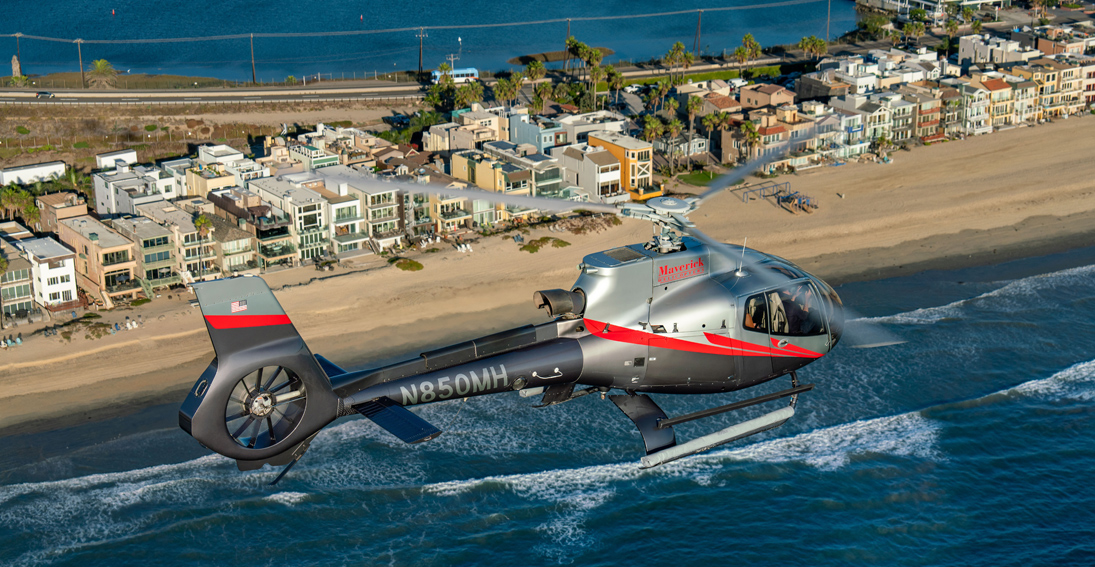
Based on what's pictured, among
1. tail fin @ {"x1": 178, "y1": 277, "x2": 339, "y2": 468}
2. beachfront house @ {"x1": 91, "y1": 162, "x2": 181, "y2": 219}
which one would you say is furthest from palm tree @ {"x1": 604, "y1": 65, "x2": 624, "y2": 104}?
tail fin @ {"x1": 178, "y1": 277, "x2": 339, "y2": 468}

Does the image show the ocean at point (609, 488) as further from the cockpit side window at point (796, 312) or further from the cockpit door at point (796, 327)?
the cockpit side window at point (796, 312)

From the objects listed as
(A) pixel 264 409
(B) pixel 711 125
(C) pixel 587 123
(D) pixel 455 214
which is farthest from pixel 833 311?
(B) pixel 711 125

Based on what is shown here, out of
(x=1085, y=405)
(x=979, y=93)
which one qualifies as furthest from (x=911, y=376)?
(x=979, y=93)

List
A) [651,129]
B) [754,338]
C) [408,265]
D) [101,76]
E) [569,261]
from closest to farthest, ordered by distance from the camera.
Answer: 1. [754,338]
2. [408,265]
3. [569,261]
4. [651,129]
5. [101,76]

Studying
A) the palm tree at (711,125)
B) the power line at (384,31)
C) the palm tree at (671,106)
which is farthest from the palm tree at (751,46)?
the power line at (384,31)

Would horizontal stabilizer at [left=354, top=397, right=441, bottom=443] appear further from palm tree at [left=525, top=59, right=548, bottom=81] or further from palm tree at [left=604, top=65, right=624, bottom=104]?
palm tree at [left=525, top=59, right=548, bottom=81]

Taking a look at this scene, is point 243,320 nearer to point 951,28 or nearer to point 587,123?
point 587,123
